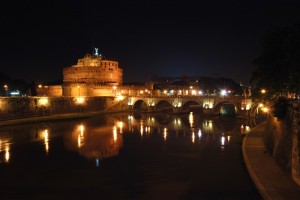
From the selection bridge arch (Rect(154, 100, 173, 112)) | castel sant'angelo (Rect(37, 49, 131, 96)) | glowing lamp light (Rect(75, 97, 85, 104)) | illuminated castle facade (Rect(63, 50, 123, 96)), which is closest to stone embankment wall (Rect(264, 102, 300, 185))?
glowing lamp light (Rect(75, 97, 85, 104))

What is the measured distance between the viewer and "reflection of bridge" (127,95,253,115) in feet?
162

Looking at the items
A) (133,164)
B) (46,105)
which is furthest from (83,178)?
(46,105)

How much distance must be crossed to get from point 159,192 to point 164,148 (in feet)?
36.7

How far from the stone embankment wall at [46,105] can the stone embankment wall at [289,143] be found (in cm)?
3892

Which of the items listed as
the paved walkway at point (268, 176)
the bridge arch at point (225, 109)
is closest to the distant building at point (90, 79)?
the bridge arch at point (225, 109)

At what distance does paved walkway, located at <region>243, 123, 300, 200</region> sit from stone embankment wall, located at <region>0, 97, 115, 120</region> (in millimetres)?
36808

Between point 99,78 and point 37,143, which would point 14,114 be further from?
point 99,78

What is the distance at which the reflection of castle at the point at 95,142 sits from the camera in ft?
Result: 78.8

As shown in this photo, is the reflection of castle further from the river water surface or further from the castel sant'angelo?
the castel sant'angelo

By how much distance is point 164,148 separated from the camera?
84.9 feet

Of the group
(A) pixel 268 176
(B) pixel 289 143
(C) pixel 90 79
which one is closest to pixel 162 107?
(C) pixel 90 79

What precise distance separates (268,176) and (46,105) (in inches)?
1766

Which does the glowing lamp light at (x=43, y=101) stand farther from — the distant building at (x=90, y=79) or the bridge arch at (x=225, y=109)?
the bridge arch at (x=225, y=109)

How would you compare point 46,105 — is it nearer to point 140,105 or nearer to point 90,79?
point 140,105
